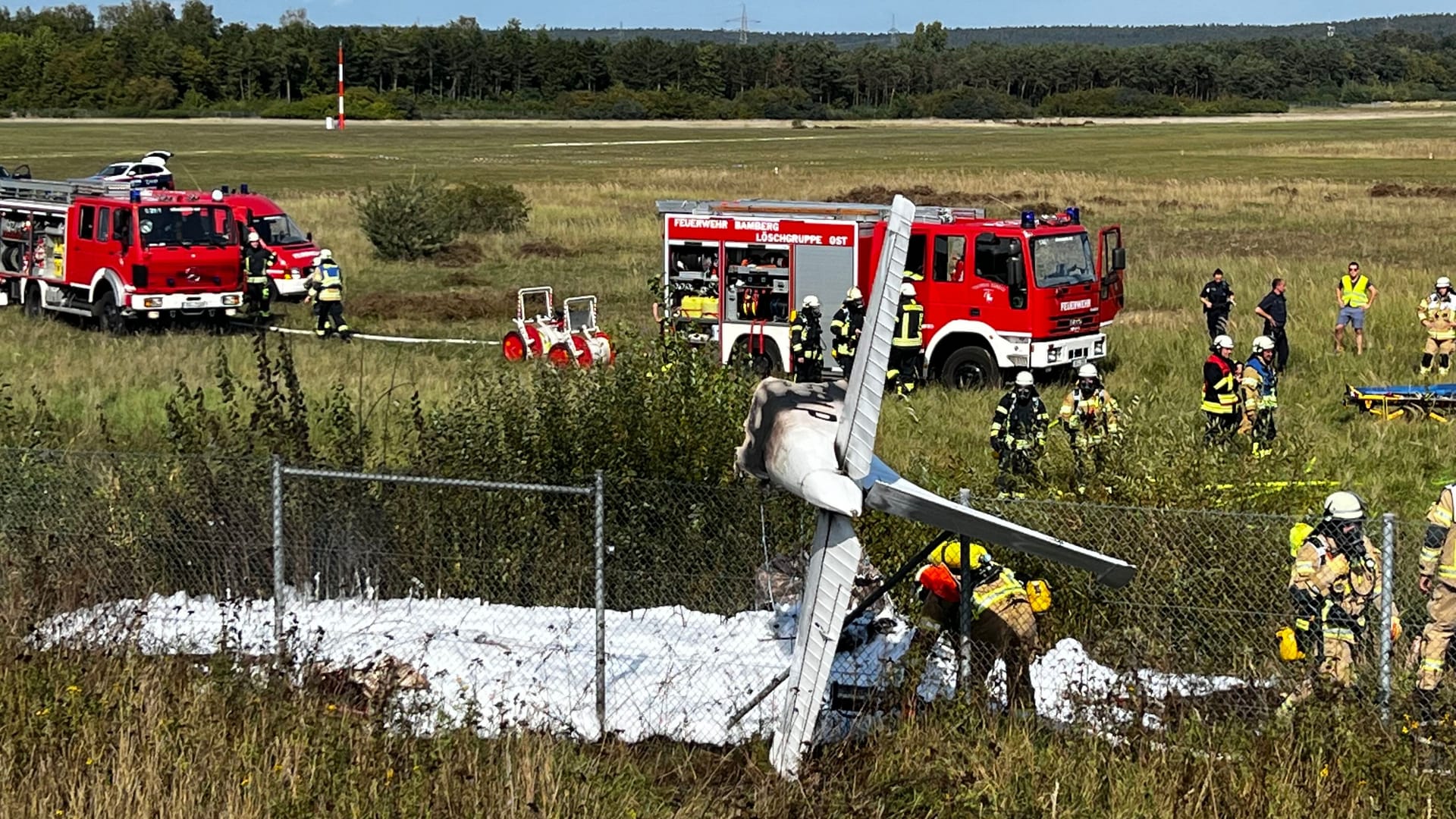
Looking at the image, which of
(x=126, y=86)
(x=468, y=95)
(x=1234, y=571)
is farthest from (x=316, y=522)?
(x=468, y=95)

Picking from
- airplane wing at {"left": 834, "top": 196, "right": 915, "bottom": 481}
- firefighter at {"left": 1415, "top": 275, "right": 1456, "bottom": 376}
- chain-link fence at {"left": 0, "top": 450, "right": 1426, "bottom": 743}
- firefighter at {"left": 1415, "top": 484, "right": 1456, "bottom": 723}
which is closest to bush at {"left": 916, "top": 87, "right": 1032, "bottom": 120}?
firefighter at {"left": 1415, "top": 275, "right": 1456, "bottom": 376}

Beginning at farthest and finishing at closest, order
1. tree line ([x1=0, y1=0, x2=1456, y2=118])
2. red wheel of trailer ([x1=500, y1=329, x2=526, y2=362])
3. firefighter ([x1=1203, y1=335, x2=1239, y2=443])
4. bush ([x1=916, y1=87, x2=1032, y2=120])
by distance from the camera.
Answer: bush ([x1=916, y1=87, x2=1032, y2=120]), tree line ([x1=0, y1=0, x2=1456, y2=118]), red wheel of trailer ([x1=500, y1=329, x2=526, y2=362]), firefighter ([x1=1203, y1=335, x2=1239, y2=443])

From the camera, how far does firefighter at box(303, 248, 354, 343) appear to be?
890 inches

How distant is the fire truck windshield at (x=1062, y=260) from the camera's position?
18438mm

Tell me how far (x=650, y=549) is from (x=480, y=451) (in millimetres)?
1756

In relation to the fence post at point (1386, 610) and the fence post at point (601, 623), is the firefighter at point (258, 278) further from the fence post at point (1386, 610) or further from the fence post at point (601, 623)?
the fence post at point (1386, 610)

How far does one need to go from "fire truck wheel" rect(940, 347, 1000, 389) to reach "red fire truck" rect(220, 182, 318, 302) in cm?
1252

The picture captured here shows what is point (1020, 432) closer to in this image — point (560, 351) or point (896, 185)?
point (560, 351)

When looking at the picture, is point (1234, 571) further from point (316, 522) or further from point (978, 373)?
point (978, 373)

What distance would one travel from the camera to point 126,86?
12281 cm

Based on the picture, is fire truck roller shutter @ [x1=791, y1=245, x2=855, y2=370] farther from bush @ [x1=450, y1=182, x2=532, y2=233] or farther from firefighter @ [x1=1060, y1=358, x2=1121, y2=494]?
bush @ [x1=450, y1=182, x2=532, y2=233]

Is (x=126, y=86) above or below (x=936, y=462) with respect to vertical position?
above

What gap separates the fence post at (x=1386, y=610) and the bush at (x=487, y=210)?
Answer: 3323 cm

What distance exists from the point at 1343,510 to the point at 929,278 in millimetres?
10806
